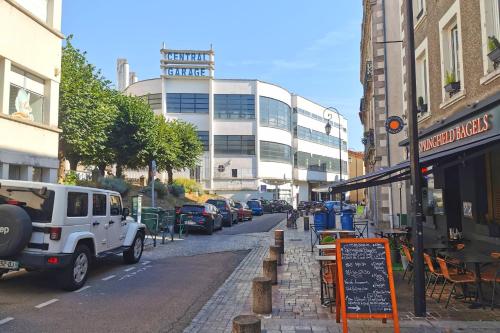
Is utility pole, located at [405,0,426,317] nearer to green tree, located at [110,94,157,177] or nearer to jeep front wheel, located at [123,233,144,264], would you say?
jeep front wheel, located at [123,233,144,264]

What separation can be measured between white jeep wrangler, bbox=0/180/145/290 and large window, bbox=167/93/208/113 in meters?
51.9

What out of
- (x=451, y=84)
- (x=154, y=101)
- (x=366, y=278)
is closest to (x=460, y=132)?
(x=451, y=84)

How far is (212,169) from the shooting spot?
60.0 meters

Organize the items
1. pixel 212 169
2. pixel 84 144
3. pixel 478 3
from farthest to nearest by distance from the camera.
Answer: pixel 212 169 → pixel 84 144 → pixel 478 3

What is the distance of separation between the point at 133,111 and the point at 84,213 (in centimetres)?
2627

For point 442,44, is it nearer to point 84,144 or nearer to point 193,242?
point 193,242

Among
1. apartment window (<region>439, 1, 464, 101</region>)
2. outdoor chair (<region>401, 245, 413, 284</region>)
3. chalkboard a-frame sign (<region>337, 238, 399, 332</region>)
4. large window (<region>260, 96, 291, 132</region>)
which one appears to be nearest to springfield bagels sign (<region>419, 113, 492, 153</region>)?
apartment window (<region>439, 1, 464, 101</region>)

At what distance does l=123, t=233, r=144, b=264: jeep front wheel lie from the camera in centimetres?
1160

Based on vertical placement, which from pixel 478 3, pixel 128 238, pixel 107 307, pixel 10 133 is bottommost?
pixel 107 307

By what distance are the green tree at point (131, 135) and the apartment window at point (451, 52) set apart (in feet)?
84.5

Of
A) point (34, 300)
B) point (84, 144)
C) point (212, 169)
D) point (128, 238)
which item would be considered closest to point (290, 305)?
point (34, 300)

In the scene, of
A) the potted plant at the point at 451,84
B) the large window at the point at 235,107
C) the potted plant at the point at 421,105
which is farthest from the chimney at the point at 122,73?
the potted plant at the point at 451,84

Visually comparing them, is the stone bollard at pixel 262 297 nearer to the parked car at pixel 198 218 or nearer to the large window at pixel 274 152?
the parked car at pixel 198 218

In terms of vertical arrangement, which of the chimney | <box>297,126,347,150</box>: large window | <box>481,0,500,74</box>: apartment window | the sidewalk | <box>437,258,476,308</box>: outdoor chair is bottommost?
the sidewalk
